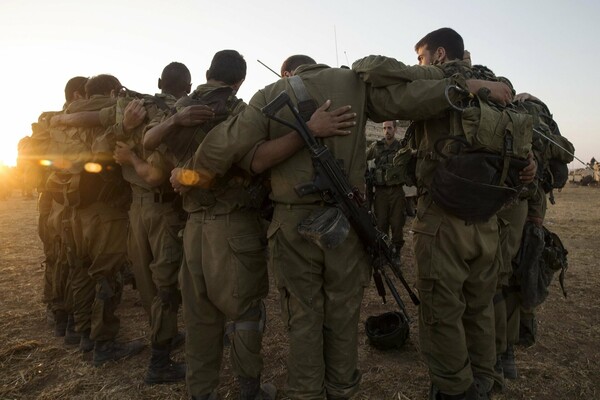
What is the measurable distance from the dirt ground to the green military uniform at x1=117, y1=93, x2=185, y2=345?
0.59m

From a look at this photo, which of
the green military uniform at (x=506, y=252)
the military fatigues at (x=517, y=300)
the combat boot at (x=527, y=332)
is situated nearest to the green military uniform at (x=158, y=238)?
the green military uniform at (x=506, y=252)

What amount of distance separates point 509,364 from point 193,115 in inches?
136

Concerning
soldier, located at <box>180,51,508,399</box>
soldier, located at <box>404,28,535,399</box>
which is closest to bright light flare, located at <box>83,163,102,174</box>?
soldier, located at <box>180,51,508,399</box>

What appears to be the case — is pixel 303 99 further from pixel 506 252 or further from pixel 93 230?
pixel 93 230

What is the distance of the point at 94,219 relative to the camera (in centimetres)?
408

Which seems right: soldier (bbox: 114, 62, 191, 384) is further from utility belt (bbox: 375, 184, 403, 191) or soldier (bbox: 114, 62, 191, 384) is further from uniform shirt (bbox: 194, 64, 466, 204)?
utility belt (bbox: 375, 184, 403, 191)

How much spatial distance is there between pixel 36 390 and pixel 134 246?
4.89 ft

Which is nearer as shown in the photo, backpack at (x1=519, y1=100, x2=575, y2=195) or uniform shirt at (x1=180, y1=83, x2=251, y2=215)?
uniform shirt at (x1=180, y1=83, x2=251, y2=215)

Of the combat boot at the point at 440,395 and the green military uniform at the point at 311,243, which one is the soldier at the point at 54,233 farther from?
the combat boot at the point at 440,395

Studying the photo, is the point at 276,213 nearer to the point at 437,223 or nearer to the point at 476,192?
the point at 437,223

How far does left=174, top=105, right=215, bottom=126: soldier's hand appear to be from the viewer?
272 cm

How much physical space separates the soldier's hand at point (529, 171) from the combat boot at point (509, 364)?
1.67 meters

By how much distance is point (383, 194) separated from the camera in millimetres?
7660

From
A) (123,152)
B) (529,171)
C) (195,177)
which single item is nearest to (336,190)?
(195,177)
